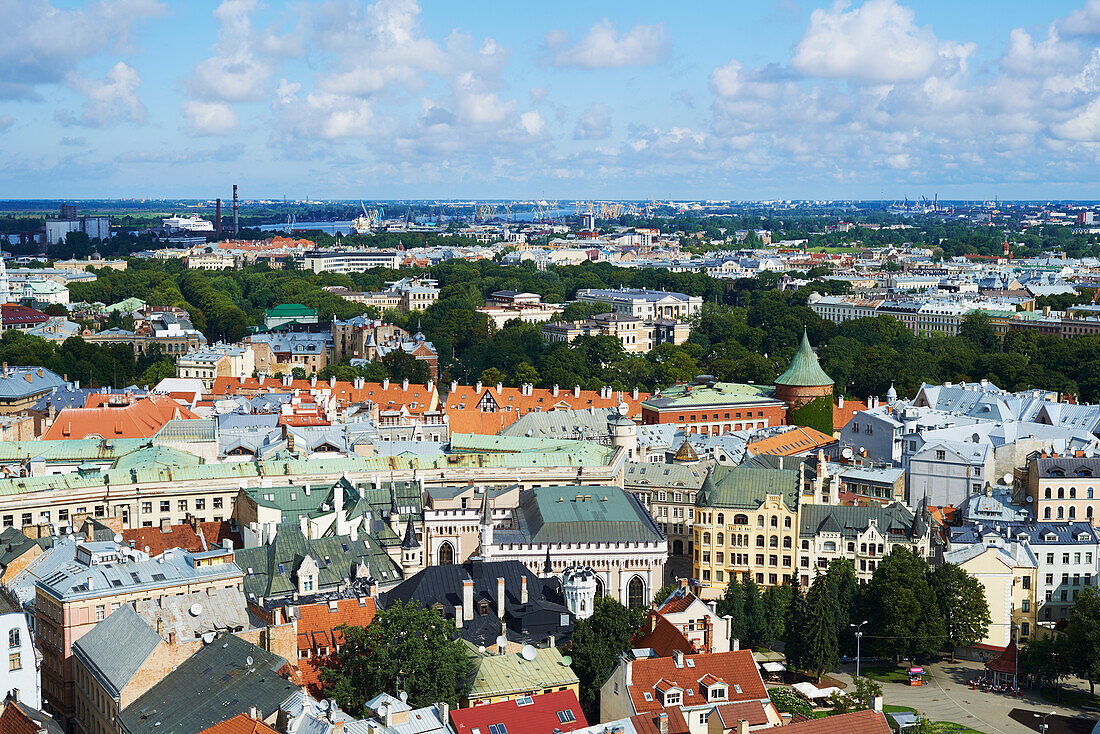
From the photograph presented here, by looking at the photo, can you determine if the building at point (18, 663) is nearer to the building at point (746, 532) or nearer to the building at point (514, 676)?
the building at point (514, 676)

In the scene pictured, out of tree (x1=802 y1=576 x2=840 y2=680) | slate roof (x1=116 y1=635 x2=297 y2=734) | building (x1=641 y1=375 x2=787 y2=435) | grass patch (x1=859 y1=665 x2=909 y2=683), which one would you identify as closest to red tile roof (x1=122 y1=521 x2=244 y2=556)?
slate roof (x1=116 y1=635 x2=297 y2=734)

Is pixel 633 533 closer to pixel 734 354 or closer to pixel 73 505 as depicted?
pixel 73 505

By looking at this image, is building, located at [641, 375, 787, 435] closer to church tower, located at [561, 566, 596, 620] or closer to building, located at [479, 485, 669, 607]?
building, located at [479, 485, 669, 607]

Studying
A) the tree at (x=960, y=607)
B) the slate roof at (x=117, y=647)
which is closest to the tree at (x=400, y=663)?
the slate roof at (x=117, y=647)

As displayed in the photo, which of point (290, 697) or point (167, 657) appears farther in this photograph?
point (167, 657)

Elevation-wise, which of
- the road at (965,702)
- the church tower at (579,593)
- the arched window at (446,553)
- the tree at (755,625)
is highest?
the church tower at (579,593)

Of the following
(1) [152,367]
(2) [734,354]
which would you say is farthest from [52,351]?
(2) [734,354]
